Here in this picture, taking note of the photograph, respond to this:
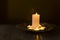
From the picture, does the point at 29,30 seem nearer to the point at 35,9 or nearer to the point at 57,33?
the point at 57,33

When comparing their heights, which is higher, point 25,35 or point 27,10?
point 27,10

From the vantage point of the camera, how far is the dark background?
3.91 ft

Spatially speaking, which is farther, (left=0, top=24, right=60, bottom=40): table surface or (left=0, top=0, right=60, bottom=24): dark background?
(left=0, top=0, right=60, bottom=24): dark background

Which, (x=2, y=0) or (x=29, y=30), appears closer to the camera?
(x=29, y=30)

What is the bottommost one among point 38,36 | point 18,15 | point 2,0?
point 38,36

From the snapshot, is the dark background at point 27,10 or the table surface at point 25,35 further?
the dark background at point 27,10

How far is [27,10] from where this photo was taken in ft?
3.94

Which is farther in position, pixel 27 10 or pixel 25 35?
pixel 27 10

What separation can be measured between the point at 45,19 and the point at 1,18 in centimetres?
37

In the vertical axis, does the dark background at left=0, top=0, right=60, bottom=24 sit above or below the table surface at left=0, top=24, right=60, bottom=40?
above

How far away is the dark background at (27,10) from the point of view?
1.19 m

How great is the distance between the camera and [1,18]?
123cm

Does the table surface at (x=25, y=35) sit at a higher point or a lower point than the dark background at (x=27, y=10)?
lower

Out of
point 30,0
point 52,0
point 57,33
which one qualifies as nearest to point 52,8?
point 52,0
